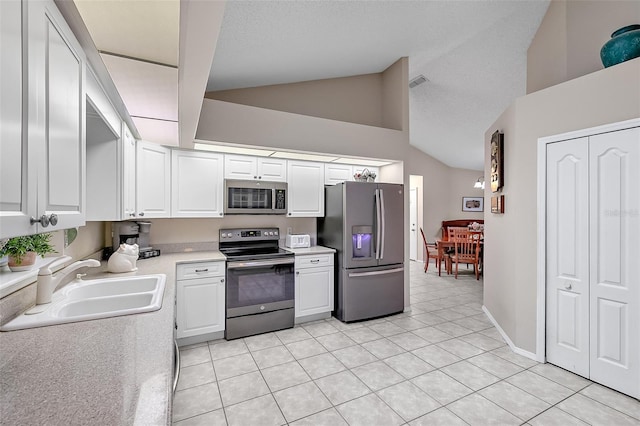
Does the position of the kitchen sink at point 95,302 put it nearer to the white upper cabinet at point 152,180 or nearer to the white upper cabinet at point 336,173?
the white upper cabinet at point 152,180

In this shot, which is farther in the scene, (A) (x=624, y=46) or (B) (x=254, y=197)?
(B) (x=254, y=197)

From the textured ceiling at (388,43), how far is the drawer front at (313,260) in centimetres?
224

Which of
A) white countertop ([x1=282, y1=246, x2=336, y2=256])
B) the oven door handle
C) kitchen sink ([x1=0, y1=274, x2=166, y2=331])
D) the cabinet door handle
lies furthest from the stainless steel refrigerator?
the cabinet door handle

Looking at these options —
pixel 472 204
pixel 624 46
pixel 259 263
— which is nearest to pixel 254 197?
pixel 259 263

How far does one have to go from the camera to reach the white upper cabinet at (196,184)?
3146 millimetres

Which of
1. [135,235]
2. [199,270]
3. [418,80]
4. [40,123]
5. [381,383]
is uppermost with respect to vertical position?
[418,80]

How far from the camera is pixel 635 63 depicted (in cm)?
211

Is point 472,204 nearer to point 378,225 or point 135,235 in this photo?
point 378,225

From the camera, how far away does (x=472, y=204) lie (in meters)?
8.57

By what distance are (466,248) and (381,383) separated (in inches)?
180

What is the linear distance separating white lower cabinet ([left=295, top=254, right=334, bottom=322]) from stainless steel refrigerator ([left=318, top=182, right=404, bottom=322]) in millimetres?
124

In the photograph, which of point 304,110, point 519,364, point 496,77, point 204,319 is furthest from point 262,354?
point 496,77

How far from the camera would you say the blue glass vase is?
2.21m

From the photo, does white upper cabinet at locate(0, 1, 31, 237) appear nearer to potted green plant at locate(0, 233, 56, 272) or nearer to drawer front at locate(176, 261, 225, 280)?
potted green plant at locate(0, 233, 56, 272)
